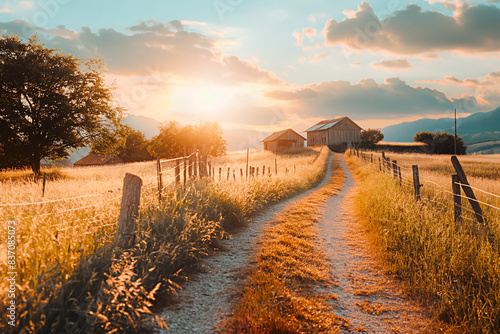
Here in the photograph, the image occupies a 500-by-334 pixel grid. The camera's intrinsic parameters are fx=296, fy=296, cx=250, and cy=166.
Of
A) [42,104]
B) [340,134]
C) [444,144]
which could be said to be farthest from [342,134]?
[42,104]

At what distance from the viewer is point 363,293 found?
501 centimetres

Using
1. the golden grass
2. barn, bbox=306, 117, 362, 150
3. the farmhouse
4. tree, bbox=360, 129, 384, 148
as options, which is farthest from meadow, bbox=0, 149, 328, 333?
tree, bbox=360, 129, 384, 148

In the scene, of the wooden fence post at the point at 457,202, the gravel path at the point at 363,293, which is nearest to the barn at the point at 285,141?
the wooden fence post at the point at 457,202

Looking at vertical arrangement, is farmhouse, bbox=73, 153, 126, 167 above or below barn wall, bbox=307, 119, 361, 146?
below

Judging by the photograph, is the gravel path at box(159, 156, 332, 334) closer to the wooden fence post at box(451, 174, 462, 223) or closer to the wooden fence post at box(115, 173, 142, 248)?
the wooden fence post at box(115, 173, 142, 248)

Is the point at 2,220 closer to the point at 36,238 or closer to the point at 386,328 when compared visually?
the point at 36,238

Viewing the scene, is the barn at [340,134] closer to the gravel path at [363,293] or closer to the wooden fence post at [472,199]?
the wooden fence post at [472,199]

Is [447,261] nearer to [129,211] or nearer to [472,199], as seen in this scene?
[472,199]

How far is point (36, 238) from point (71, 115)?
27282mm

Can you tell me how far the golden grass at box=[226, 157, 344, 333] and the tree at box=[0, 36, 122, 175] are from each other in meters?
26.0

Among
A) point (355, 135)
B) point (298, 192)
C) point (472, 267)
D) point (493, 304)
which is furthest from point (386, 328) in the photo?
point (355, 135)

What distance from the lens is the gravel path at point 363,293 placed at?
408cm

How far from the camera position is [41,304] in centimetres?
299

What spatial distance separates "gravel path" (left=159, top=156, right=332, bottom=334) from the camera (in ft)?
12.9
